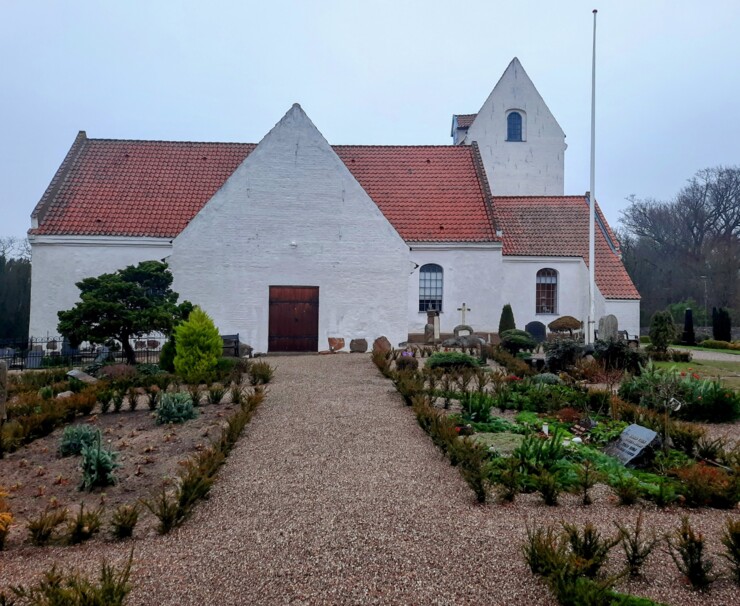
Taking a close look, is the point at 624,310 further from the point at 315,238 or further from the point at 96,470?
the point at 96,470

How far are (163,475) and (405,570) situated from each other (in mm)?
3403

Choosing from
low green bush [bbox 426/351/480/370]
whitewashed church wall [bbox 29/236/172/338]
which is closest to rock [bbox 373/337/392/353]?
low green bush [bbox 426/351/480/370]

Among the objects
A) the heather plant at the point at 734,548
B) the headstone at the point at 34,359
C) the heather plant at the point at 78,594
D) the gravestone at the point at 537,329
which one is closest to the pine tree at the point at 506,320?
the gravestone at the point at 537,329

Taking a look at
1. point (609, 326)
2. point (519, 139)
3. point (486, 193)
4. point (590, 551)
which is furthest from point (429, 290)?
point (590, 551)

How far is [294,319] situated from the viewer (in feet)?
59.4

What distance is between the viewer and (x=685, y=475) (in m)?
5.43

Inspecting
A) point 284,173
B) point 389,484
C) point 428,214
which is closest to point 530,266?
point 428,214

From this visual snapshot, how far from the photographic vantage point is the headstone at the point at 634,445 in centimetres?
628

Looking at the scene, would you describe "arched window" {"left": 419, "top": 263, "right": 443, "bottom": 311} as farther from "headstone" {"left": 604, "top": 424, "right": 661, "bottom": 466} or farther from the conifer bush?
"headstone" {"left": 604, "top": 424, "right": 661, "bottom": 466}

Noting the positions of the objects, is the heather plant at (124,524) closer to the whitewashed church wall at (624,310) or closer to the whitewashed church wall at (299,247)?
the whitewashed church wall at (299,247)

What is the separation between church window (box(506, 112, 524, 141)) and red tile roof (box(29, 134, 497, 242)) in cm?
725

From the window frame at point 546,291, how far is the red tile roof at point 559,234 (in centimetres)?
81

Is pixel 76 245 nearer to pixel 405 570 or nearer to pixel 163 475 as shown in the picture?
pixel 163 475

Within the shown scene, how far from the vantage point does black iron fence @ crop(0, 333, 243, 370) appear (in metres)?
15.7
